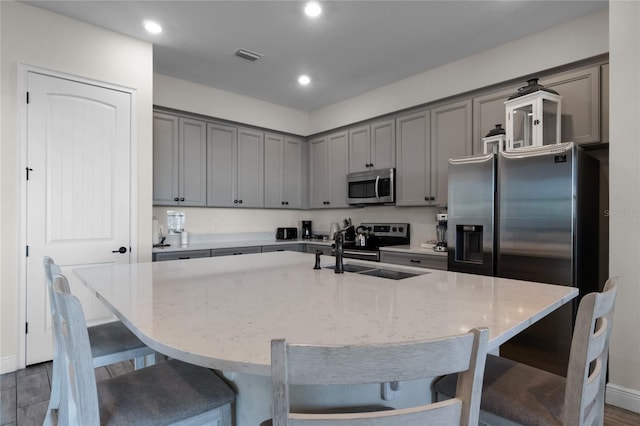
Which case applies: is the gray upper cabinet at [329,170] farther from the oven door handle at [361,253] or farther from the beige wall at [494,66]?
the oven door handle at [361,253]

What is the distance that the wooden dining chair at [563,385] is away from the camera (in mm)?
919

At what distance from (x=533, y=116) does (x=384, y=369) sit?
9.15ft

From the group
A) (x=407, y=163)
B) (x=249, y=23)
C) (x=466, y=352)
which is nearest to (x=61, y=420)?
(x=466, y=352)

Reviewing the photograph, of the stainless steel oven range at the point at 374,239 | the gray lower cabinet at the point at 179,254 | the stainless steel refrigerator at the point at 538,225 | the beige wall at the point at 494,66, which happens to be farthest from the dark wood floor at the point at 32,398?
the beige wall at the point at 494,66

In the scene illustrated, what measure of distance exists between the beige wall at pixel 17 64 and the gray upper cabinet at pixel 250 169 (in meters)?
1.50

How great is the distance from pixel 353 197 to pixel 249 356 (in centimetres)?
376

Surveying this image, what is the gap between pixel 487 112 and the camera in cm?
320

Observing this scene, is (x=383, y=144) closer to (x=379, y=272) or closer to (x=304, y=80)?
(x=304, y=80)

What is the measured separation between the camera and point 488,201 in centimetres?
274

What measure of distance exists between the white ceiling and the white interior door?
677 mm

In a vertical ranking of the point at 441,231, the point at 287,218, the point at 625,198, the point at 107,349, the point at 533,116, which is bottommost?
the point at 107,349

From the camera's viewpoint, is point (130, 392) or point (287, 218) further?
point (287, 218)

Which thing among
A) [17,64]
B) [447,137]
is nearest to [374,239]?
[447,137]

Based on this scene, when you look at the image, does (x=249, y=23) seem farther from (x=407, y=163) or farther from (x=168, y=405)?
(x=168, y=405)
